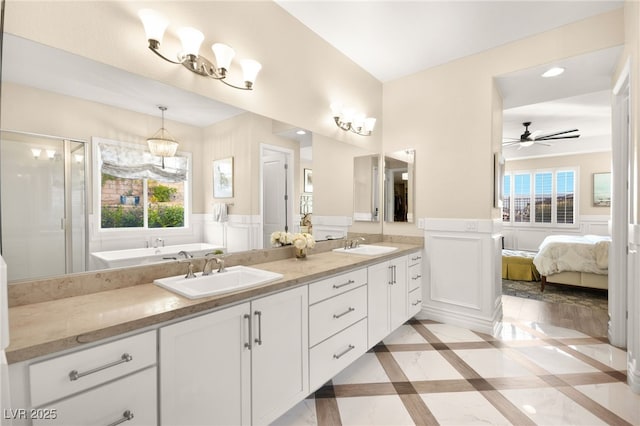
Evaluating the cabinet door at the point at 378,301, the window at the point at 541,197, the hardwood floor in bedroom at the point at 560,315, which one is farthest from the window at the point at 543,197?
the cabinet door at the point at 378,301

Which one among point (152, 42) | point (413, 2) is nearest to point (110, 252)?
point (152, 42)

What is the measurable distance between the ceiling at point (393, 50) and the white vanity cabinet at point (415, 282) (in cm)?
201

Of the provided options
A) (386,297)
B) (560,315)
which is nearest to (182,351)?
(386,297)

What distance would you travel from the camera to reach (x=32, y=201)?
1240 mm

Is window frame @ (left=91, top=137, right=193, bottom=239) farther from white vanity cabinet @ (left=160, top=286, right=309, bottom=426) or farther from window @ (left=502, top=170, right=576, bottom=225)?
window @ (left=502, top=170, right=576, bottom=225)

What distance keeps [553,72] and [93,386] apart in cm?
394

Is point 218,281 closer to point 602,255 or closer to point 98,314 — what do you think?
point 98,314

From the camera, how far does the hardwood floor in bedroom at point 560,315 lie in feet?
9.80

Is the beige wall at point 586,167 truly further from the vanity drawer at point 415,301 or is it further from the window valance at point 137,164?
the window valance at point 137,164

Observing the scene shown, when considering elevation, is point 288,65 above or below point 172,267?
above

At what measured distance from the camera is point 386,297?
2475 mm

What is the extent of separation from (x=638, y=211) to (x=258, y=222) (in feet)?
8.21

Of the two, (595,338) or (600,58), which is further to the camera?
(595,338)

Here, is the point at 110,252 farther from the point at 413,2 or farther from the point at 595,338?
the point at 595,338
